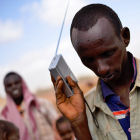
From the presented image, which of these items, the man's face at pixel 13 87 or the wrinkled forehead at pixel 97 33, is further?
the man's face at pixel 13 87

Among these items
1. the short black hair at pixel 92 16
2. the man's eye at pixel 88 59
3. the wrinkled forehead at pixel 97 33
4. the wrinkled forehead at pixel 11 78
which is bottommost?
the wrinkled forehead at pixel 11 78

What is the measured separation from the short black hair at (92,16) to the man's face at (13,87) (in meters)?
4.30

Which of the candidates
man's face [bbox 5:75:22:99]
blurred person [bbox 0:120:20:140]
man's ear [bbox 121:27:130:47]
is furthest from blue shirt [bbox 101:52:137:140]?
man's face [bbox 5:75:22:99]

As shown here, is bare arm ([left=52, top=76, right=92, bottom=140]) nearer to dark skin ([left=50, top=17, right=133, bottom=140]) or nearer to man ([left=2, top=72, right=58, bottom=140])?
dark skin ([left=50, top=17, right=133, bottom=140])

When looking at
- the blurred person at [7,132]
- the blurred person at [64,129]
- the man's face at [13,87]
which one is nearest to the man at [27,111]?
the man's face at [13,87]

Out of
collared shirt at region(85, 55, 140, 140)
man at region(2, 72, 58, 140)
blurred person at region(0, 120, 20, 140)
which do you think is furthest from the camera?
man at region(2, 72, 58, 140)

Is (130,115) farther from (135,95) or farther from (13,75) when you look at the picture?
(13,75)

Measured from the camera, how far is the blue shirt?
206 centimetres

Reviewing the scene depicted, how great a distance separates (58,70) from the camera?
2232 millimetres

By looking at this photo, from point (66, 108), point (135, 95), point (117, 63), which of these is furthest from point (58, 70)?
point (135, 95)

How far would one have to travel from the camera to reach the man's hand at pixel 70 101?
7.18 ft

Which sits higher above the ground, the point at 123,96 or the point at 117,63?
the point at 117,63

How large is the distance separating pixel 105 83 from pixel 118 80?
140mm

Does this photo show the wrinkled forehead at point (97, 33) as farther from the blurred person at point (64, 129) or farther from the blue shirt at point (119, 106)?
the blurred person at point (64, 129)
